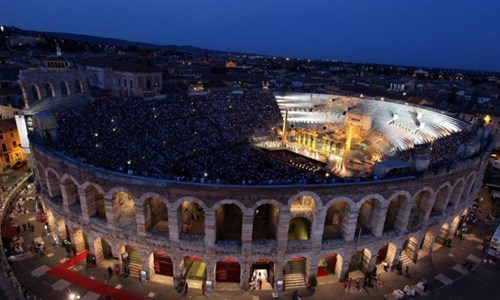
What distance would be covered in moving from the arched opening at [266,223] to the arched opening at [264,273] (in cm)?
223

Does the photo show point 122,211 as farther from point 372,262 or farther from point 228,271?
point 372,262

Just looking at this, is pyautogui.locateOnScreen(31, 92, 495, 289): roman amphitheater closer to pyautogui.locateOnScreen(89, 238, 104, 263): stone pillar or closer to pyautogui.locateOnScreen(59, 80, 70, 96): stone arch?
pyautogui.locateOnScreen(89, 238, 104, 263): stone pillar

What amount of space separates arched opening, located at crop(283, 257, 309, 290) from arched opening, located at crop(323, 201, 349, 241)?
123 inches

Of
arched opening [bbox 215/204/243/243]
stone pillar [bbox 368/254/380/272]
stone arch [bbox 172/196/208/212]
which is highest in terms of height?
stone arch [bbox 172/196/208/212]

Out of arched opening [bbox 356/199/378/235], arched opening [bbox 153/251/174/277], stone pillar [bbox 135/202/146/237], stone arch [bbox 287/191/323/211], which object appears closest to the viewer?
stone arch [bbox 287/191/323/211]

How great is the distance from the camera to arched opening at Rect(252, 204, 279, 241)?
2798 cm

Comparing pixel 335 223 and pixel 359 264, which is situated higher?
pixel 335 223

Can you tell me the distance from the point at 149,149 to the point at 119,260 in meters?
16.1

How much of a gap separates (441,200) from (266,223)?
17.3 m

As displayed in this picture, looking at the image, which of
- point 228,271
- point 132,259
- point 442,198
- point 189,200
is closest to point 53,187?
point 132,259

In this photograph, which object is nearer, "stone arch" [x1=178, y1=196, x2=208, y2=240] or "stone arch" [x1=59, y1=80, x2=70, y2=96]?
"stone arch" [x1=178, y1=196, x2=208, y2=240]

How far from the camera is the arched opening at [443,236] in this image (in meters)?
33.0

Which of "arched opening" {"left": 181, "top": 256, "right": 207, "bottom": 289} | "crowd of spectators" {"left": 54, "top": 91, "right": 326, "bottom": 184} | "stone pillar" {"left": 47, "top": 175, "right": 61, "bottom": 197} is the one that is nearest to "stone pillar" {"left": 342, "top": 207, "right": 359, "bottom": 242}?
"crowd of spectators" {"left": 54, "top": 91, "right": 326, "bottom": 184}

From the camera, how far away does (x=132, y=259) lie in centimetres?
2822
